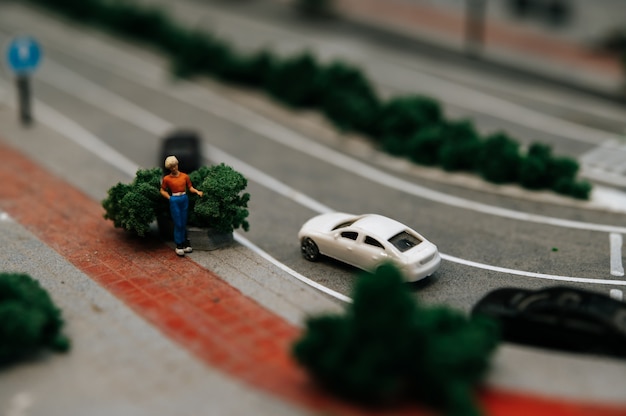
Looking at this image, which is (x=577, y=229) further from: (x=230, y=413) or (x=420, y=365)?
(x=230, y=413)

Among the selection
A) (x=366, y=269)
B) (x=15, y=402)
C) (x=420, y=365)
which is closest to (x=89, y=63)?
(x=366, y=269)

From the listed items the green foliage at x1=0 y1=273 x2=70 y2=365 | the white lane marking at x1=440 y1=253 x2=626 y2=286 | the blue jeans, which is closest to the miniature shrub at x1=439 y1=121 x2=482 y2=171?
the white lane marking at x1=440 y1=253 x2=626 y2=286

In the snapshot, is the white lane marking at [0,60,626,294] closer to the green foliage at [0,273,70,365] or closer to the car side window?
the car side window

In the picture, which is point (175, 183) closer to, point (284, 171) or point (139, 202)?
point (139, 202)

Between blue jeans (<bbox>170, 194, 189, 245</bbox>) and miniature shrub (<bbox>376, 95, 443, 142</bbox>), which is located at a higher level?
miniature shrub (<bbox>376, 95, 443, 142</bbox>)

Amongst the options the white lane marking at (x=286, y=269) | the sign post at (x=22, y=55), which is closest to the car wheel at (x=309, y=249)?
the white lane marking at (x=286, y=269)

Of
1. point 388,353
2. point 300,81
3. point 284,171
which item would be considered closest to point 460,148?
point 284,171
